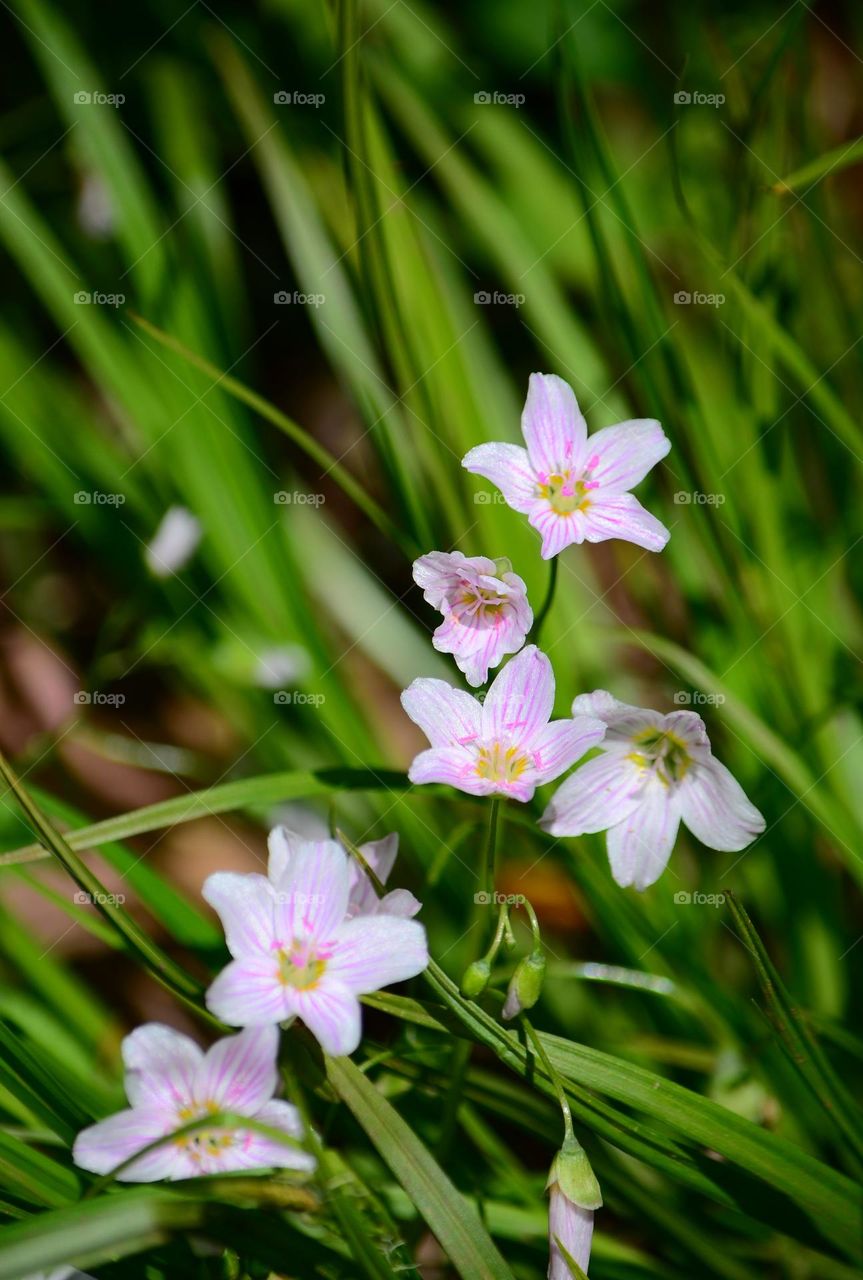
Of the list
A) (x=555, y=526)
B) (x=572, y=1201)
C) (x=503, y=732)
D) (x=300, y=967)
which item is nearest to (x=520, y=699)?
(x=503, y=732)

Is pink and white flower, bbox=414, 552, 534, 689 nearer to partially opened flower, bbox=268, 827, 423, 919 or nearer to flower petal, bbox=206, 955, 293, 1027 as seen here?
partially opened flower, bbox=268, 827, 423, 919

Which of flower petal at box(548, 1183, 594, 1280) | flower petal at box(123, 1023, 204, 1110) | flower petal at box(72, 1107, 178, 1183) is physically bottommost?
flower petal at box(548, 1183, 594, 1280)

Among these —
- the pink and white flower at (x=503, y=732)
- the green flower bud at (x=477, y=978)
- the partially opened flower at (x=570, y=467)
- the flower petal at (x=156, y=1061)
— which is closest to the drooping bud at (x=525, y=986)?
the green flower bud at (x=477, y=978)

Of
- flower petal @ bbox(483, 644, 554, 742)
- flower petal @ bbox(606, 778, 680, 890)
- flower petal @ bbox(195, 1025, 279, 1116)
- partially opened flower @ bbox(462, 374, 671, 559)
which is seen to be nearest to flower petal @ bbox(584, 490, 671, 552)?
partially opened flower @ bbox(462, 374, 671, 559)

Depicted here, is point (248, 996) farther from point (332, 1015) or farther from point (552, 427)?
point (552, 427)

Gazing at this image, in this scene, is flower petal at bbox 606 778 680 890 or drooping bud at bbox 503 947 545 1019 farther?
flower petal at bbox 606 778 680 890

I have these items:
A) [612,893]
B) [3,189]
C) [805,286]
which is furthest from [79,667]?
[805,286]

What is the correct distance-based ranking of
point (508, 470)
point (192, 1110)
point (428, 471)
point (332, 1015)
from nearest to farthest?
1. point (332, 1015)
2. point (192, 1110)
3. point (508, 470)
4. point (428, 471)
